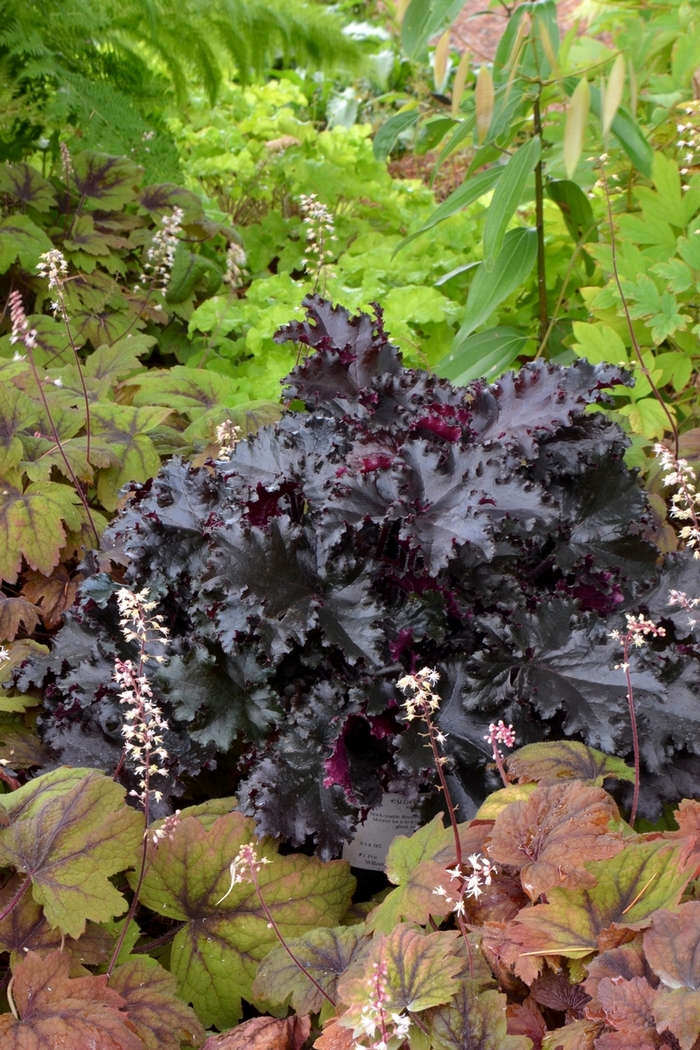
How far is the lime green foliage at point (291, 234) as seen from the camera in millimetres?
3049

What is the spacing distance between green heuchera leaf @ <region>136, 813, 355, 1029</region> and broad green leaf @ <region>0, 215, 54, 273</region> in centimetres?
212

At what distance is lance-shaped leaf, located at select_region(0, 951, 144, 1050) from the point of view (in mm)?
1022

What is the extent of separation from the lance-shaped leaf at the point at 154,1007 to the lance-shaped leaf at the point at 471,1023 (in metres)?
0.37

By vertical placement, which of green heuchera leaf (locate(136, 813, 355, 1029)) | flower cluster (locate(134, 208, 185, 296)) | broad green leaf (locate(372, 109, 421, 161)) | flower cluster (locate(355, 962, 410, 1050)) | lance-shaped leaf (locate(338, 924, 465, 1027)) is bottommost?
green heuchera leaf (locate(136, 813, 355, 1029))

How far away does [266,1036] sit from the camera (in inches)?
42.6

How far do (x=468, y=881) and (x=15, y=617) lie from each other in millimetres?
1258

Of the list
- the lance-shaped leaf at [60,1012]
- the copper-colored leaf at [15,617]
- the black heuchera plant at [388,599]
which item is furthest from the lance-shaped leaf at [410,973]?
the copper-colored leaf at [15,617]

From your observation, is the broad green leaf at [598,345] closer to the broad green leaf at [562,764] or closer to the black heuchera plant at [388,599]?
the black heuchera plant at [388,599]

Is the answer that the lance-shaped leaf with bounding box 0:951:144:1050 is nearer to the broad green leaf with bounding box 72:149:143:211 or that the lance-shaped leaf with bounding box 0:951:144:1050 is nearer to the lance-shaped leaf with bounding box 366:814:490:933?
the lance-shaped leaf with bounding box 366:814:490:933

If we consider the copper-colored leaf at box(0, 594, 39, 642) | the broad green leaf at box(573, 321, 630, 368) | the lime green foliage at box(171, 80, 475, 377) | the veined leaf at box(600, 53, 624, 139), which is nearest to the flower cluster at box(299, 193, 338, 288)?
the lime green foliage at box(171, 80, 475, 377)

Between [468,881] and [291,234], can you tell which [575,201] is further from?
[468,881]

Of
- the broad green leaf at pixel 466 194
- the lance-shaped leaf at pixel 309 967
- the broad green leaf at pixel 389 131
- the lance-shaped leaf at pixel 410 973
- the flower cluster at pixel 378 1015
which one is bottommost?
the lance-shaped leaf at pixel 309 967

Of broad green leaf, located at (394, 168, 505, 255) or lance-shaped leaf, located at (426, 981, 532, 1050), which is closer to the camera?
lance-shaped leaf, located at (426, 981, 532, 1050)

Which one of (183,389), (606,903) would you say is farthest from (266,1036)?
(183,389)
